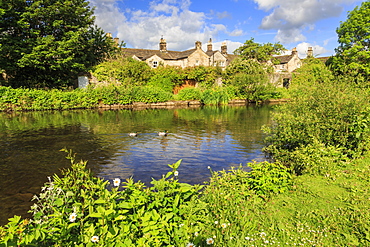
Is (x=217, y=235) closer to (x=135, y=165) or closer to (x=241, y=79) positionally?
(x=135, y=165)

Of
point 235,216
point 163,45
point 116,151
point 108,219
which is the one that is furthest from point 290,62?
point 108,219

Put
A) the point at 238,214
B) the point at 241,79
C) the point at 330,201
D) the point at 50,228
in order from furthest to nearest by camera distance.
Result: the point at 241,79
the point at 330,201
the point at 238,214
the point at 50,228

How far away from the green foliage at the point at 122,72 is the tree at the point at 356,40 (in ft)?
91.4

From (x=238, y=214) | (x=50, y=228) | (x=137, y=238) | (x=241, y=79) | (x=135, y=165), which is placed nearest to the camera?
(x=50, y=228)

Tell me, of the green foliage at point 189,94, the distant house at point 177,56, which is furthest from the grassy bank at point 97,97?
the distant house at point 177,56

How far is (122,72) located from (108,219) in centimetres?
3657

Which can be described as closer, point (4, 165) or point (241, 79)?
point (4, 165)

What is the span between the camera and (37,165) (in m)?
10.8

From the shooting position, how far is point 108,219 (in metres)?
3.65

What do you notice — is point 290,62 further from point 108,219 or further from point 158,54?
point 108,219

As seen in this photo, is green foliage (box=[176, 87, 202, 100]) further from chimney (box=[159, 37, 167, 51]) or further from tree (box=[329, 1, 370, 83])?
chimney (box=[159, 37, 167, 51])

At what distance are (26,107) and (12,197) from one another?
1074 inches

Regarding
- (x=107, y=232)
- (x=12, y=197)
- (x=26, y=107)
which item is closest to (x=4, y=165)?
(x=12, y=197)

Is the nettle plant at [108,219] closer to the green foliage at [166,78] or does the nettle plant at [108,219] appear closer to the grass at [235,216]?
the grass at [235,216]
